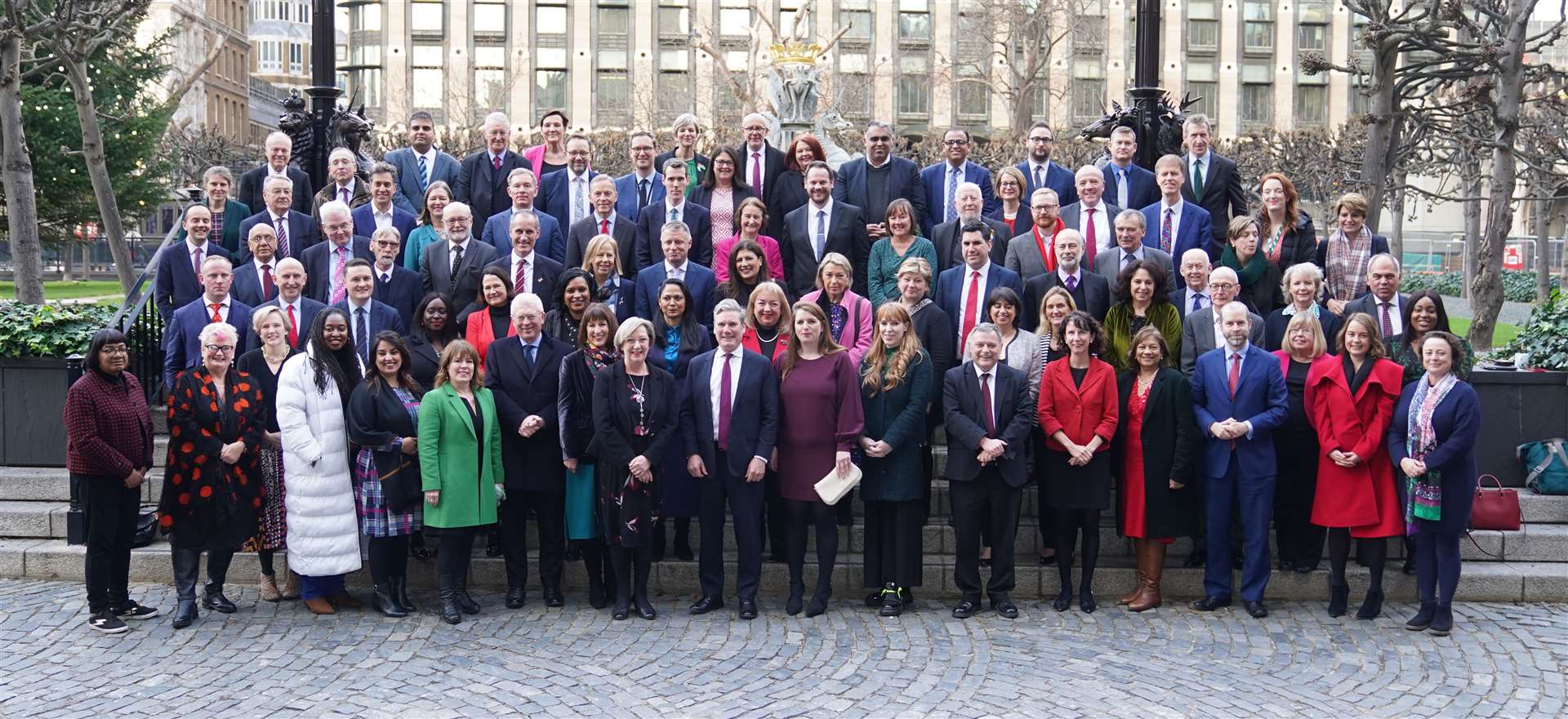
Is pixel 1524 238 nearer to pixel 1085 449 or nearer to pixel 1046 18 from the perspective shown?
pixel 1046 18

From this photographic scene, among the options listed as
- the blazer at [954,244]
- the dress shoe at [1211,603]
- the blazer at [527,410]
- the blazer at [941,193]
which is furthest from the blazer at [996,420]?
the blazer at [941,193]

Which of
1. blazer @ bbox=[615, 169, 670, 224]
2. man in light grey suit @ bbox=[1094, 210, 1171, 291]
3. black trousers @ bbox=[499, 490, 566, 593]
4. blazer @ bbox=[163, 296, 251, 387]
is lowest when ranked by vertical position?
black trousers @ bbox=[499, 490, 566, 593]

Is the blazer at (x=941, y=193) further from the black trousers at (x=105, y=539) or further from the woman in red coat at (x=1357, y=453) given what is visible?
the black trousers at (x=105, y=539)

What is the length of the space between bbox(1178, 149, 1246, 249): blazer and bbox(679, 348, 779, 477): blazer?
14.7ft

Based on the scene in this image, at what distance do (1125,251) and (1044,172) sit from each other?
78.7 inches

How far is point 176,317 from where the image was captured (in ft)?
31.8

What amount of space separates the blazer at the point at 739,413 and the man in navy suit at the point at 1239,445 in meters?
2.68

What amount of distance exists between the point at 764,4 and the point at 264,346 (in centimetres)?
6852

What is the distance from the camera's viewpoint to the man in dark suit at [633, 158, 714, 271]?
10.9m

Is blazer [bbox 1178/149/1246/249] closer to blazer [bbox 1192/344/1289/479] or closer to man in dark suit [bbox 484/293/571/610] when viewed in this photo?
blazer [bbox 1192/344/1289/479]

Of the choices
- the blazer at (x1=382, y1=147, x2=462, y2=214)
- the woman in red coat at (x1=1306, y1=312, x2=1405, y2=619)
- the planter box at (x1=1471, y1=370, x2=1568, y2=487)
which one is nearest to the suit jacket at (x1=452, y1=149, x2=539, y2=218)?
the blazer at (x1=382, y1=147, x2=462, y2=214)

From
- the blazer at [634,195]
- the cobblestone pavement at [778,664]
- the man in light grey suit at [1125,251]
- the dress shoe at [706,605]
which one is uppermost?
the blazer at [634,195]

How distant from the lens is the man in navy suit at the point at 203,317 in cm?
955

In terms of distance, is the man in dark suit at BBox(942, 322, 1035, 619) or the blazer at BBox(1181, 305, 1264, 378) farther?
the blazer at BBox(1181, 305, 1264, 378)
